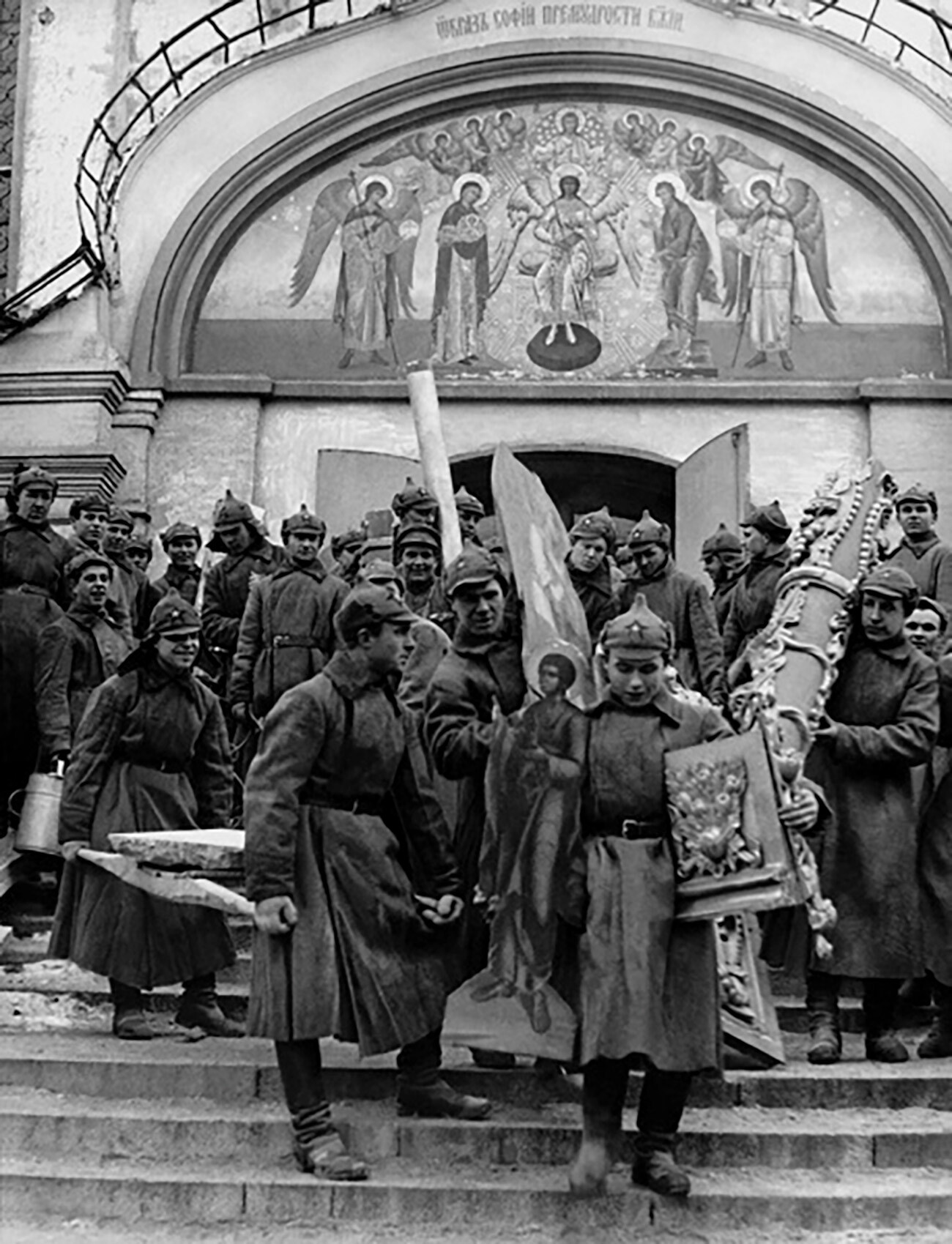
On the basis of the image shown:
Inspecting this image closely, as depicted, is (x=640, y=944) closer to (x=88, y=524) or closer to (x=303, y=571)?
(x=303, y=571)

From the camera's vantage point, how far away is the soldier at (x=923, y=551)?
30.3 ft

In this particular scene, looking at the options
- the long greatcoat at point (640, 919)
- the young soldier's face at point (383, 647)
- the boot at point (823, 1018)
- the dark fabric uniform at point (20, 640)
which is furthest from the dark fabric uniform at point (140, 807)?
the boot at point (823, 1018)

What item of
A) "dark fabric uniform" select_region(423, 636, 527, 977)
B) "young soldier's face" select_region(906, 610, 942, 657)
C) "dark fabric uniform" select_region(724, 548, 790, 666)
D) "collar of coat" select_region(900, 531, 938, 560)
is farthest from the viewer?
"dark fabric uniform" select_region(724, 548, 790, 666)

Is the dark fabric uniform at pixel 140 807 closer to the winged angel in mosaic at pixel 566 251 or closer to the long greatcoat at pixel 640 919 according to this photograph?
the long greatcoat at pixel 640 919

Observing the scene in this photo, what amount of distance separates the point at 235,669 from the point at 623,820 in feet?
14.4

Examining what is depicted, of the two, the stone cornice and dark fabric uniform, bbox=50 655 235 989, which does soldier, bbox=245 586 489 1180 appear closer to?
dark fabric uniform, bbox=50 655 235 989

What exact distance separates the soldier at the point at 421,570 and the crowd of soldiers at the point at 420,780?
2cm

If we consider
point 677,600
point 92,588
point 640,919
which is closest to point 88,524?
point 92,588

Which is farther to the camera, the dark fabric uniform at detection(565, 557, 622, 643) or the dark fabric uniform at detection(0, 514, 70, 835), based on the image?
the dark fabric uniform at detection(0, 514, 70, 835)

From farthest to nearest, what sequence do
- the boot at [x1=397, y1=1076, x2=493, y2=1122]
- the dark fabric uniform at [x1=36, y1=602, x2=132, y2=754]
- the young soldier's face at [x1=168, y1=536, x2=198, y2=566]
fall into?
1. the young soldier's face at [x1=168, y1=536, x2=198, y2=566]
2. the dark fabric uniform at [x1=36, y1=602, x2=132, y2=754]
3. the boot at [x1=397, y1=1076, x2=493, y2=1122]

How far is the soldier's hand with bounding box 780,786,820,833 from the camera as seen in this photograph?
5422 millimetres

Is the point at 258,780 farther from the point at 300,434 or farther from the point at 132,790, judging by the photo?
the point at 300,434

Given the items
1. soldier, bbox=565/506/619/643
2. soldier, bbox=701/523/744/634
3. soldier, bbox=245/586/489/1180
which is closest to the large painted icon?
soldier, bbox=701/523/744/634

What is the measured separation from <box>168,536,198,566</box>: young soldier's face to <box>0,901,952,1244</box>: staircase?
15.4 feet
